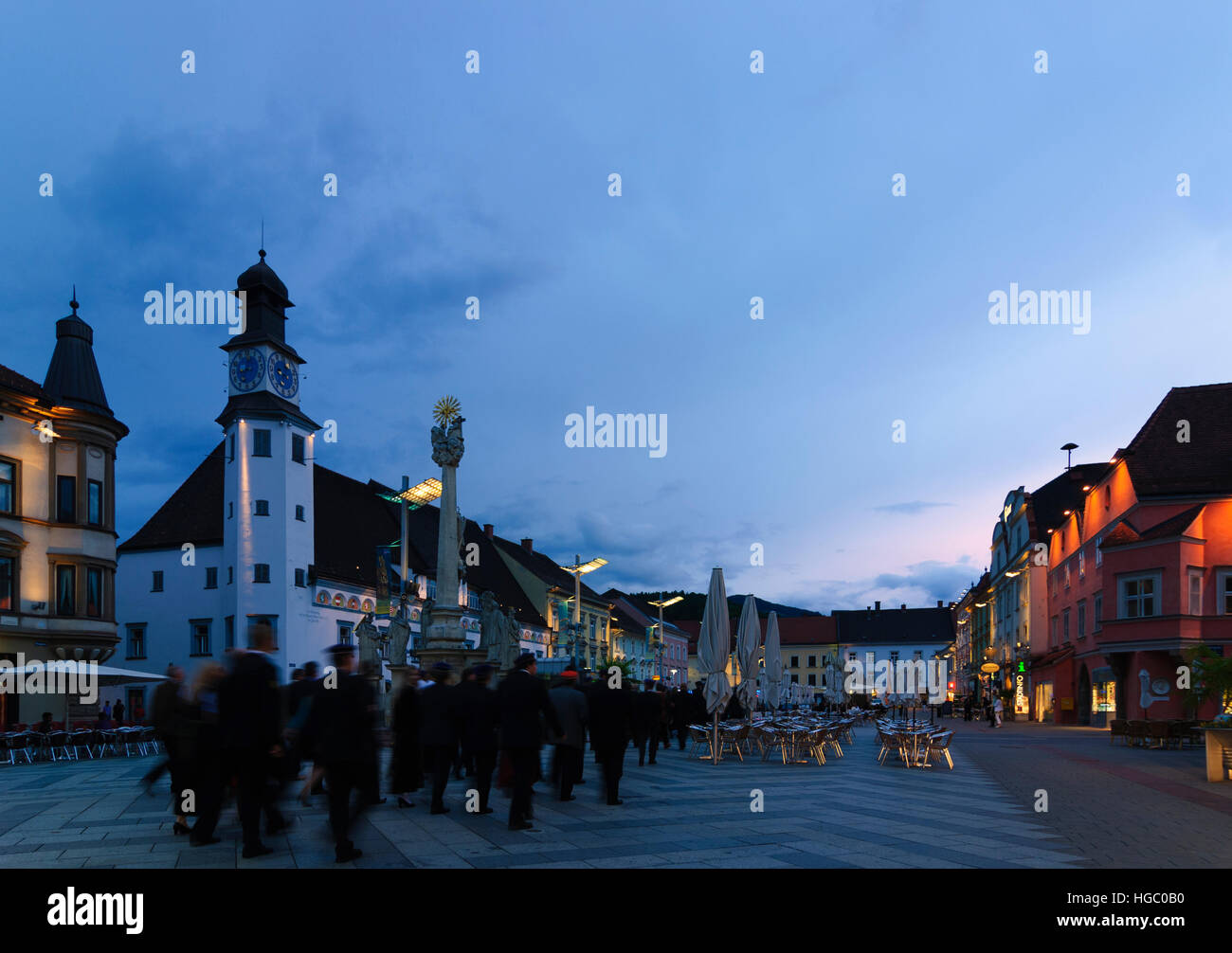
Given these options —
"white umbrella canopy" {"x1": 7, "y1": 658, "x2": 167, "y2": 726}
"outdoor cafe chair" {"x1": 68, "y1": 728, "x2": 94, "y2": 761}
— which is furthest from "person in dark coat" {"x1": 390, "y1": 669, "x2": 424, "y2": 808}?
"outdoor cafe chair" {"x1": 68, "y1": 728, "x2": 94, "y2": 761}

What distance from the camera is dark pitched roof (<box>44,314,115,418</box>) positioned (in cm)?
3372

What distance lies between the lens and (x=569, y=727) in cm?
1245

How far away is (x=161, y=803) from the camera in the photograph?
44.3 ft

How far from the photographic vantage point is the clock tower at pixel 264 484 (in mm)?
44844

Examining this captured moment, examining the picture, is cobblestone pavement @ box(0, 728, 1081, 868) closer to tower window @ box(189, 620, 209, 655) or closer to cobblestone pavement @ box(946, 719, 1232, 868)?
A: cobblestone pavement @ box(946, 719, 1232, 868)

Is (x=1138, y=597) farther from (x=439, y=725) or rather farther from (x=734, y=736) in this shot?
(x=439, y=725)

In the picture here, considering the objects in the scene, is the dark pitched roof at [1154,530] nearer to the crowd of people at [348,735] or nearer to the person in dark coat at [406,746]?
the crowd of people at [348,735]

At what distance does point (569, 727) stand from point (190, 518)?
4279 centimetres

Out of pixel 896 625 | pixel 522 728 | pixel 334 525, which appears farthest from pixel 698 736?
pixel 896 625

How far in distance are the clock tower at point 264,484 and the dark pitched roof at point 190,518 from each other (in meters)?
1.45

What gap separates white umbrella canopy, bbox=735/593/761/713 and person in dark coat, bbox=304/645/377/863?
1609cm

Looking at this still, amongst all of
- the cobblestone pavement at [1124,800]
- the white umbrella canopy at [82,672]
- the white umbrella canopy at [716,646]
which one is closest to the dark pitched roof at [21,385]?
the white umbrella canopy at [82,672]

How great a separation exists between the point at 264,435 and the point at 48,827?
120 ft
